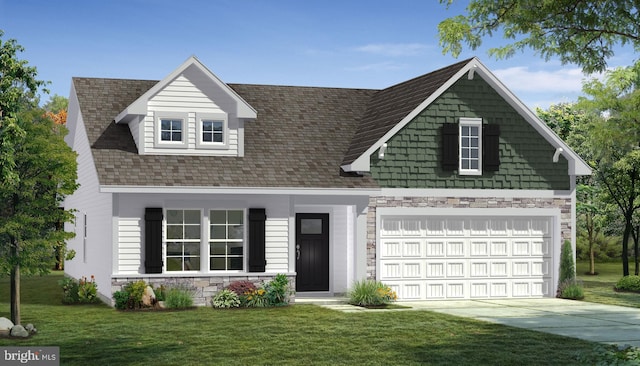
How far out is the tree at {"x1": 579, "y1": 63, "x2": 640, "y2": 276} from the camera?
1348 inches

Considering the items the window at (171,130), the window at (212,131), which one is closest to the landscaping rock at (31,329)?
the window at (171,130)

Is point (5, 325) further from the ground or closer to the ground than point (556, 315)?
further from the ground

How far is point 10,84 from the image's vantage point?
17.3 metres

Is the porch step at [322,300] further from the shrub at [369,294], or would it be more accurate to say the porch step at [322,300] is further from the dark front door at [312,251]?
the dark front door at [312,251]

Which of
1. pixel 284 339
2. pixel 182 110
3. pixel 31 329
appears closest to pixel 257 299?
pixel 182 110

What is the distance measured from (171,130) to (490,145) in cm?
927

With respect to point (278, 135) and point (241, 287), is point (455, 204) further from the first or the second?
point (241, 287)

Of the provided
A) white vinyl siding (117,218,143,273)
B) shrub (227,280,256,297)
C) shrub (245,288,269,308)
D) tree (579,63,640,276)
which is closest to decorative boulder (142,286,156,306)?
white vinyl siding (117,218,143,273)

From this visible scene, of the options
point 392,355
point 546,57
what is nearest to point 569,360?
point 392,355

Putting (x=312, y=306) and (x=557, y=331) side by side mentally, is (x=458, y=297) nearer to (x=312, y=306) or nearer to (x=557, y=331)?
(x=312, y=306)

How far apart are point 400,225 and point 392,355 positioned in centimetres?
1071

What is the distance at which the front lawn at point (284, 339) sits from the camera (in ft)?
47.6

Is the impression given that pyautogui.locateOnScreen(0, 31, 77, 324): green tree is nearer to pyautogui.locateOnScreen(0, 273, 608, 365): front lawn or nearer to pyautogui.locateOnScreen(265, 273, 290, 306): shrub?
pyautogui.locateOnScreen(0, 273, 608, 365): front lawn

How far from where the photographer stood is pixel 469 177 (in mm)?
26031
